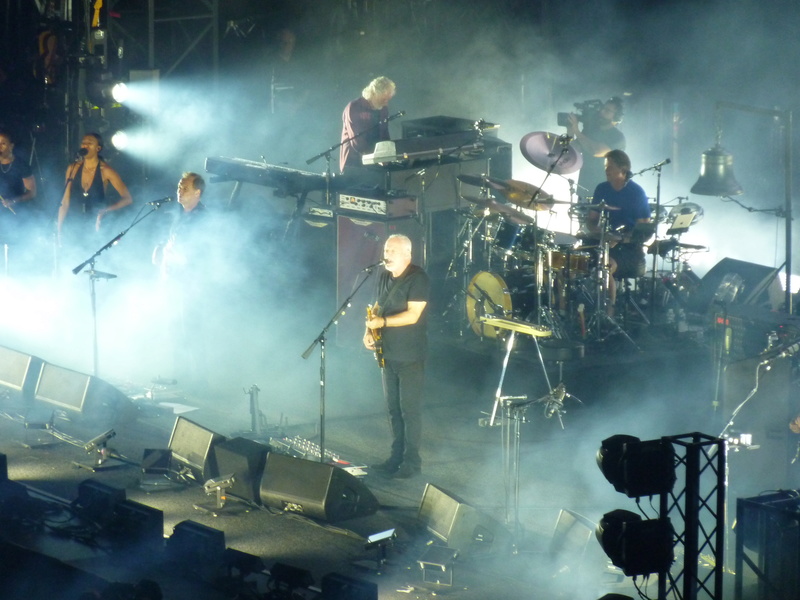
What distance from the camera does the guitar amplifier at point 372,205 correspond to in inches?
400

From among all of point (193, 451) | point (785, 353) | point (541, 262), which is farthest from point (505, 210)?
point (193, 451)

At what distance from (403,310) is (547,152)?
4.12 m

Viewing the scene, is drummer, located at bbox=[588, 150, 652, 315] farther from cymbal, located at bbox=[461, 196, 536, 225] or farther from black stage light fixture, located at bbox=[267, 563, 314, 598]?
black stage light fixture, located at bbox=[267, 563, 314, 598]

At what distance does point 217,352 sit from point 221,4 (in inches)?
196

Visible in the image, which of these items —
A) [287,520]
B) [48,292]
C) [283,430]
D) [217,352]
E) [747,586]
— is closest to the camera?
[747,586]

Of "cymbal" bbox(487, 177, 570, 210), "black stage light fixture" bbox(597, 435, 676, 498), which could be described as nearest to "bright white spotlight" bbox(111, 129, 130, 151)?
"cymbal" bbox(487, 177, 570, 210)

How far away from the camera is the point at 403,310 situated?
284 inches

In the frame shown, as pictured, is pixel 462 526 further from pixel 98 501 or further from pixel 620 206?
pixel 620 206

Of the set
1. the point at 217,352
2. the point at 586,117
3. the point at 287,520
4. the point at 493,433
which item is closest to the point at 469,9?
the point at 586,117

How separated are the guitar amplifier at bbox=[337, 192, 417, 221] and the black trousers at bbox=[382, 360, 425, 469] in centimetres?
307

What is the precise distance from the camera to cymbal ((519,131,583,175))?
10.5m

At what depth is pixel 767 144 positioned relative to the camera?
553 inches

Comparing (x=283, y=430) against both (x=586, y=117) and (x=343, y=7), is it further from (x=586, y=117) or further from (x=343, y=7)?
(x=343, y=7)

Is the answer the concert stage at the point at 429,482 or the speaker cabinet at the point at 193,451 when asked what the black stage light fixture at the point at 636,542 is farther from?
the speaker cabinet at the point at 193,451
